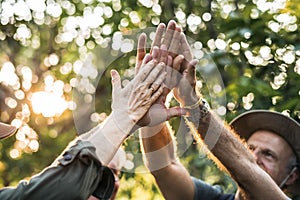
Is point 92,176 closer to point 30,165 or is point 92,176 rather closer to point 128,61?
point 128,61

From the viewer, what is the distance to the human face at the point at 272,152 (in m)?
4.53

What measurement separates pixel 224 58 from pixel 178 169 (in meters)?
0.86

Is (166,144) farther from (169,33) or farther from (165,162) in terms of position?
(169,33)

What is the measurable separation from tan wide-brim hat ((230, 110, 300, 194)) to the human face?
0.12ft

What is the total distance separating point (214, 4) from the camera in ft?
19.2

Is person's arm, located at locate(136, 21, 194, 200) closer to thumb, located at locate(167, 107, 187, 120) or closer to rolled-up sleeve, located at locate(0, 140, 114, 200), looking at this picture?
thumb, located at locate(167, 107, 187, 120)

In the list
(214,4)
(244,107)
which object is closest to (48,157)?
(214,4)

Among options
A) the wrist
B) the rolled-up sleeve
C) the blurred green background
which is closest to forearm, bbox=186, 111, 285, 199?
the wrist

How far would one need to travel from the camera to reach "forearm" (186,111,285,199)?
142 inches

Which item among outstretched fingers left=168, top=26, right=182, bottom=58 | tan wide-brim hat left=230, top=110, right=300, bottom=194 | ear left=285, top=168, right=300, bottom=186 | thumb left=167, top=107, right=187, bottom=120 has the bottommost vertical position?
ear left=285, top=168, right=300, bottom=186

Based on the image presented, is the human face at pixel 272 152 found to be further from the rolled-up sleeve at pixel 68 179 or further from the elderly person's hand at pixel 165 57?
the rolled-up sleeve at pixel 68 179

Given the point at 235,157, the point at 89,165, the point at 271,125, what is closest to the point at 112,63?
the point at 271,125

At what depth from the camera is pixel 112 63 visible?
14.8 feet

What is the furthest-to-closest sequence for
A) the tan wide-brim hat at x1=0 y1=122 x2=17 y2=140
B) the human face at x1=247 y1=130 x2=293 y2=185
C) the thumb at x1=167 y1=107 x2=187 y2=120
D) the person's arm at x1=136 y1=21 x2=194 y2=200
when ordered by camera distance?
1. the human face at x1=247 y1=130 x2=293 y2=185
2. the person's arm at x1=136 y1=21 x2=194 y2=200
3. the thumb at x1=167 y1=107 x2=187 y2=120
4. the tan wide-brim hat at x1=0 y1=122 x2=17 y2=140
